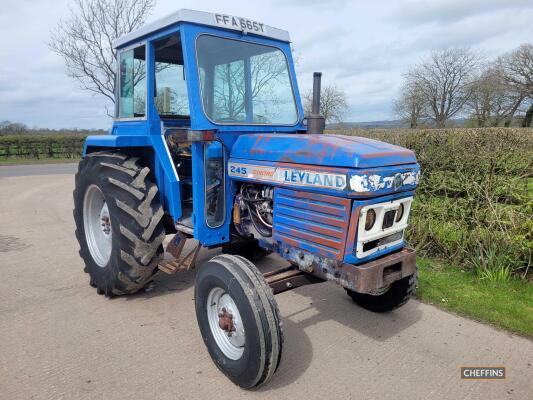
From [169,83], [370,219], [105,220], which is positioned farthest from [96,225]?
[370,219]

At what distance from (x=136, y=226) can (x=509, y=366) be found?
3.21 m

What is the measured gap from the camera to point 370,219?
110 inches

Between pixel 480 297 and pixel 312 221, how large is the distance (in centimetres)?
241

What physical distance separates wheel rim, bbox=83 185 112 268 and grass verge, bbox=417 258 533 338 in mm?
3404

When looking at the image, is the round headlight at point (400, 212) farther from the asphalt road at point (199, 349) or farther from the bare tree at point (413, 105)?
the bare tree at point (413, 105)

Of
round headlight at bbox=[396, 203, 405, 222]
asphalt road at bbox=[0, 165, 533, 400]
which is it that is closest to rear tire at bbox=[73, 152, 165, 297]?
asphalt road at bbox=[0, 165, 533, 400]

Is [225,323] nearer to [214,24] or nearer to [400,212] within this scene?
[400,212]

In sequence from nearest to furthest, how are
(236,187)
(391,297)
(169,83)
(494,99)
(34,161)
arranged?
(236,187), (391,297), (169,83), (34,161), (494,99)

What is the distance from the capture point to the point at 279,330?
2.60m

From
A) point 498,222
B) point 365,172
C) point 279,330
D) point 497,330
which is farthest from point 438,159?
point 279,330

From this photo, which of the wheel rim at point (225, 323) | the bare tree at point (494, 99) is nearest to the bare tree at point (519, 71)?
the bare tree at point (494, 99)

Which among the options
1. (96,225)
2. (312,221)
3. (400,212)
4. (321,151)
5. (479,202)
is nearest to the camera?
(321,151)

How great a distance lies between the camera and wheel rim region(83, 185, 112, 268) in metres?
4.46

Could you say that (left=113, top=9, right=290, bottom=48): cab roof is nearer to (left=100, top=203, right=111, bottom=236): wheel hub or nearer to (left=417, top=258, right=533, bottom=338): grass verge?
(left=100, top=203, right=111, bottom=236): wheel hub
